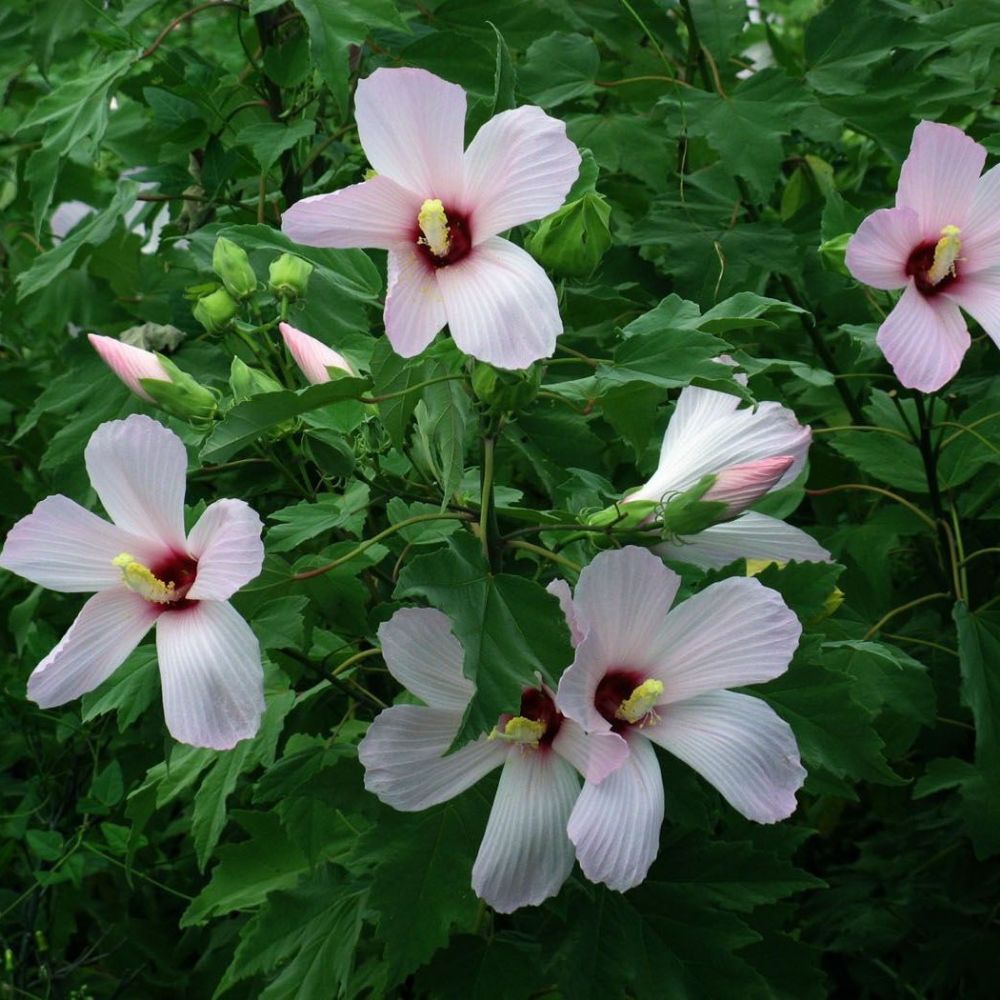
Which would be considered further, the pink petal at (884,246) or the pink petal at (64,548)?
the pink petal at (884,246)

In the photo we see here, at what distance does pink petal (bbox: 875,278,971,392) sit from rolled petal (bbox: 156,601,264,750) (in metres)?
0.51

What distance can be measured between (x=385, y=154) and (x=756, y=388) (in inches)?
23.2

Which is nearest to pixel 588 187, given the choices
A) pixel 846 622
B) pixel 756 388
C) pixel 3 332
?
pixel 756 388

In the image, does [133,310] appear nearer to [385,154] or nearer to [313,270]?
[313,270]

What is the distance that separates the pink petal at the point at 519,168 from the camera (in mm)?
801

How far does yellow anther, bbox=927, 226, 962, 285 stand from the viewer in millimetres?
1047

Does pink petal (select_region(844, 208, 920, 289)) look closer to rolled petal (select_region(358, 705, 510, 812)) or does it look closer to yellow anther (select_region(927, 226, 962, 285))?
yellow anther (select_region(927, 226, 962, 285))

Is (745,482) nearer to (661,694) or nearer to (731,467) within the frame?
(731,467)

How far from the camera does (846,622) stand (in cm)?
138

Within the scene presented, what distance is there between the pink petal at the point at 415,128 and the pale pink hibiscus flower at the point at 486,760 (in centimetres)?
27

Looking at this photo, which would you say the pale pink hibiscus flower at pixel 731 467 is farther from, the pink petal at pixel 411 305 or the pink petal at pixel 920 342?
the pink petal at pixel 411 305

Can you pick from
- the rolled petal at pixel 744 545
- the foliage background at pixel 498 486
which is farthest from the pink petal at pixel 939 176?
the rolled petal at pixel 744 545

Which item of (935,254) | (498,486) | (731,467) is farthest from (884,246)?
(498,486)

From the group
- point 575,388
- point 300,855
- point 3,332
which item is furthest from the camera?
point 3,332
